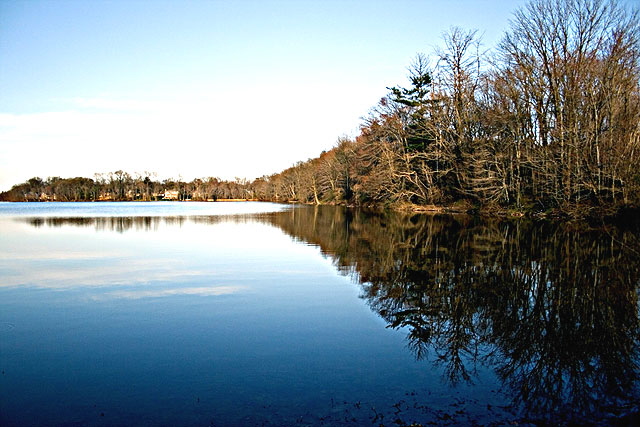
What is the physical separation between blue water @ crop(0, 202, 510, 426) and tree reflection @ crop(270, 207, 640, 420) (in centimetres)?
52

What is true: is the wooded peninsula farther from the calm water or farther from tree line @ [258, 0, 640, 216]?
the calm water

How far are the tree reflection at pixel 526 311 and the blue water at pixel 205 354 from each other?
523 mm

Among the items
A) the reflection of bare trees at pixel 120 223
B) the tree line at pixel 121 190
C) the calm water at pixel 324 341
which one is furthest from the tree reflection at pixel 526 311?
the tree line at pixel 121 190

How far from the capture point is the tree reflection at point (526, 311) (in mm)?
5316

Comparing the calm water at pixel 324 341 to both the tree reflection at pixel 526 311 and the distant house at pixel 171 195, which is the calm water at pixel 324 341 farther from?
the distant house at pixel 171 195

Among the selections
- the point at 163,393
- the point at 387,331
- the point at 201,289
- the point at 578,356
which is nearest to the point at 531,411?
the point at 578,356

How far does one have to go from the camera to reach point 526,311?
834 cm

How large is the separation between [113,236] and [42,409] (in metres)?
21.3

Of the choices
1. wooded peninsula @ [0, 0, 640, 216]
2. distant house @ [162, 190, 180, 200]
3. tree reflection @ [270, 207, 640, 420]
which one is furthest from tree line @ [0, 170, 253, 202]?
tree reflection @ [270, 207, 640, 420]

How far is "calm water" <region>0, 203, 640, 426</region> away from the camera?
15.6ft

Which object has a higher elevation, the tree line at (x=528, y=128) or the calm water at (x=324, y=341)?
the tree line at (x=528, y=128)

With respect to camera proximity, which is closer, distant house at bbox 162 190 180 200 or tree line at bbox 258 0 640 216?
tree line at bbox 258 0 640 216

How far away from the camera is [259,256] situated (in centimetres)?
1650

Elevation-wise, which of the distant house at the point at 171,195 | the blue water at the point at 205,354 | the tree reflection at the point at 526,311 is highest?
the distant house at the point at 171,195
